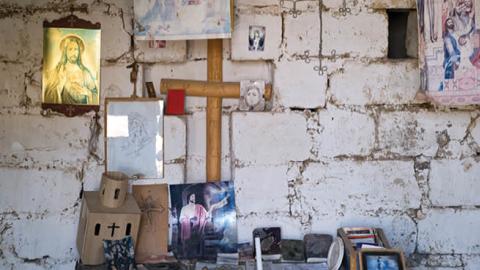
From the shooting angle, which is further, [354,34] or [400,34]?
[400,34]

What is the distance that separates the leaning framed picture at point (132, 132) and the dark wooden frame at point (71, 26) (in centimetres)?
17

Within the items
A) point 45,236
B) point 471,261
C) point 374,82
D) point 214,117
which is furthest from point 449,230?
point 45,236

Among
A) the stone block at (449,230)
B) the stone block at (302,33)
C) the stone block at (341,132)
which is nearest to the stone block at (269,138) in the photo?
the stone block at (341,132)

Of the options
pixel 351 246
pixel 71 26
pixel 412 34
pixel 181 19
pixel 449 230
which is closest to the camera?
pixel 351 246

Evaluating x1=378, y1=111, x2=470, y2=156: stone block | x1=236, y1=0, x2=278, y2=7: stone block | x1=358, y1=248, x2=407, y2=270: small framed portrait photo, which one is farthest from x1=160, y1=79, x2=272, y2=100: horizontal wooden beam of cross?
x1=358, y1=248, x2=407, y2=270: small framed portrait photo

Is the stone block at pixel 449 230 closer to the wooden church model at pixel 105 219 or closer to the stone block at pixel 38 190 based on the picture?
the wooden church model at pixel 105 219

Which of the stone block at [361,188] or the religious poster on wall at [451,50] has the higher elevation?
the religious poster on wall at [451,50]

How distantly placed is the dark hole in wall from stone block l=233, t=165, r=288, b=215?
1.21 m

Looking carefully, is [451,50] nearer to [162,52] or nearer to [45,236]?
[162,52]

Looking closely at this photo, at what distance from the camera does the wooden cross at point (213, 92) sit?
4059 millimetres

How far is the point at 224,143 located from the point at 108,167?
834 millimetres

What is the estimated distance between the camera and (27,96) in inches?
159

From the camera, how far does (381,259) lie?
11.6 feet

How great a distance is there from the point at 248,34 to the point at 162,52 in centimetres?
62
